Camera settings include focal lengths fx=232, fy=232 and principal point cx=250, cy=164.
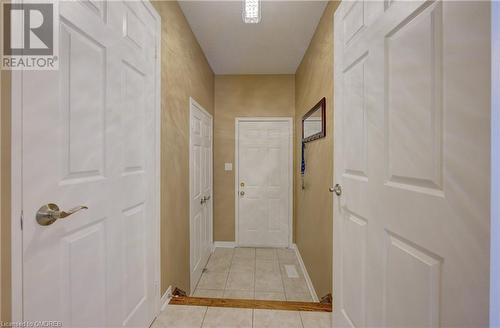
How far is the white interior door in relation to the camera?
8.28 ft

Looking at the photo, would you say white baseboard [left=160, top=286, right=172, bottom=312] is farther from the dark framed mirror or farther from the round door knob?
the dark framed mirror

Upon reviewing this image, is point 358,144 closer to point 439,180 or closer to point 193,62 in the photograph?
point 439,180

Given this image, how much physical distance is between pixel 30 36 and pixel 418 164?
136 centimetres

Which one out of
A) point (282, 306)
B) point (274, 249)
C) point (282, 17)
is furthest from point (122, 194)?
point (274, 249)

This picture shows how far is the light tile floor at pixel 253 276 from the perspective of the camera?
2.49 metres

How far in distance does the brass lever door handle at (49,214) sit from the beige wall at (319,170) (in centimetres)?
169

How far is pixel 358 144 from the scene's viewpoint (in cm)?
125

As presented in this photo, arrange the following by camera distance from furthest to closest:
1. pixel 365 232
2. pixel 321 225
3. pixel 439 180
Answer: pixel 321 225
pixel 365 232
pixel 439 180

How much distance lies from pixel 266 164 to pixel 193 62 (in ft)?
6.13

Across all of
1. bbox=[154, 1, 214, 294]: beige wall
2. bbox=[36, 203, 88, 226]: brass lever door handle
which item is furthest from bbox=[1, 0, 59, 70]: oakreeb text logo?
bbox=[154, 1, 214, 294]: beige wall

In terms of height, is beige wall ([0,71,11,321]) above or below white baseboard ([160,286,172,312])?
above

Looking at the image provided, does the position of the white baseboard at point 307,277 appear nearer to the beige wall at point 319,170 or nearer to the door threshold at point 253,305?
the beige wall at point 319,170

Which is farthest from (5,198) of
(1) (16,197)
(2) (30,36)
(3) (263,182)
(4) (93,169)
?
(3) (263,182)

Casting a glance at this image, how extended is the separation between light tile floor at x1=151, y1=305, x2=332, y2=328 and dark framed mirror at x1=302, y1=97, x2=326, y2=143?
1439 mm
